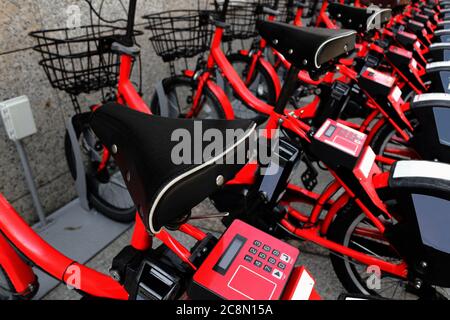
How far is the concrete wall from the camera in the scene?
5.51ft

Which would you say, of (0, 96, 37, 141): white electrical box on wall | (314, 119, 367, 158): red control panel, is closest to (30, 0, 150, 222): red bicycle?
(0, 96, 37, 141): white electrical box on wall

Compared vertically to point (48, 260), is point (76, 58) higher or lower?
higher

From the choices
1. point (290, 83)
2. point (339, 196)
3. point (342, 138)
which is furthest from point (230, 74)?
point (339, 196)

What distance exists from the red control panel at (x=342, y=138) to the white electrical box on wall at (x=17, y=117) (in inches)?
59.0

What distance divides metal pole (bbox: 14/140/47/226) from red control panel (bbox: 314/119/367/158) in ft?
5.12

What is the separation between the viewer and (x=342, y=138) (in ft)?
5.44

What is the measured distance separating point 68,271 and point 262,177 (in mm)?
978

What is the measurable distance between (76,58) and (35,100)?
344mm

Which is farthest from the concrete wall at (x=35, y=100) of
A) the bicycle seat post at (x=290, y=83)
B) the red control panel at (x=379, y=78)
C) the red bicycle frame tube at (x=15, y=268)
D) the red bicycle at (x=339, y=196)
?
the red control panel at (x=379, y=78)

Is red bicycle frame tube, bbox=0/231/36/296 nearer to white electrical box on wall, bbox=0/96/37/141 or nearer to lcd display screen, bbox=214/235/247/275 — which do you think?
white electrical box on wall, bbox=0/96/37/141

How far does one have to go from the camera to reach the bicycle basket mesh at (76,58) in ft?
5.46

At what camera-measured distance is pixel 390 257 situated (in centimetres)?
166

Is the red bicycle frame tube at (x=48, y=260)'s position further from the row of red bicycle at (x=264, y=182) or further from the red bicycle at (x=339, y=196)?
the red bicycle at (x=339, y=196)

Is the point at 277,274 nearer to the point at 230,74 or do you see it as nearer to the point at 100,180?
the point at 100,180
